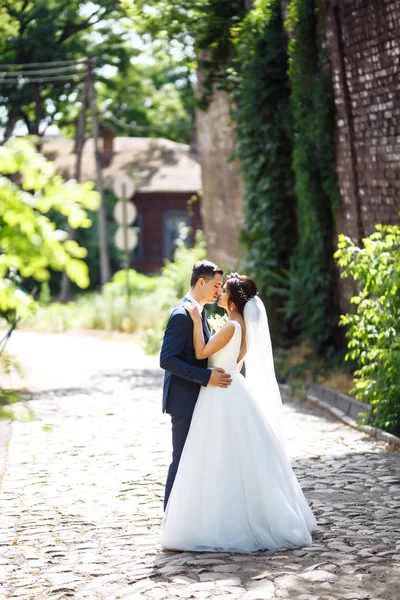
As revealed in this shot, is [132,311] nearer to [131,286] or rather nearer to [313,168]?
[131,286]

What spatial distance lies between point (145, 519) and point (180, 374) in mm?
1304

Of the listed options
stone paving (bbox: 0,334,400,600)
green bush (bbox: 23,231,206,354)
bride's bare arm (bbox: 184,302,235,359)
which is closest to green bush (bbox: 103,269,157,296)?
green bush (bbox: 23,231,206,354)

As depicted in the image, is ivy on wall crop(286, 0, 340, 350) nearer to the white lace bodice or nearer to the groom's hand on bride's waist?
the white lace bodice

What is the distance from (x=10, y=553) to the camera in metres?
6.94

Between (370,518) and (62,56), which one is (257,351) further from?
(62,56)

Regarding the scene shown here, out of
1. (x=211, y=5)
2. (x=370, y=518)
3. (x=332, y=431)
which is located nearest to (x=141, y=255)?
(x=211, y=5)

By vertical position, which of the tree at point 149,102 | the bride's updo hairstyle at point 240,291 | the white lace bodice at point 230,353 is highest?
the tree at point 149,102

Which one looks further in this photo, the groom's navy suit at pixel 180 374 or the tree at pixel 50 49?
the tree at pixel 50 49

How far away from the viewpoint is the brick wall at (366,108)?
12297mm

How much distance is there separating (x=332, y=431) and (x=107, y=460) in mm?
2570

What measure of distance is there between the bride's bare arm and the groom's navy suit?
5 centimetres

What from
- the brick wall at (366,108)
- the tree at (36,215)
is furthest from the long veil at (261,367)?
the brick wall at (366,108)

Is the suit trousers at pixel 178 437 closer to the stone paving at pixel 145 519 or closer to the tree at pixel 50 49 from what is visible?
the stone paving at pixel 145 519

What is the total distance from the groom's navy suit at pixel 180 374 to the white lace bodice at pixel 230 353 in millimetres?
106
